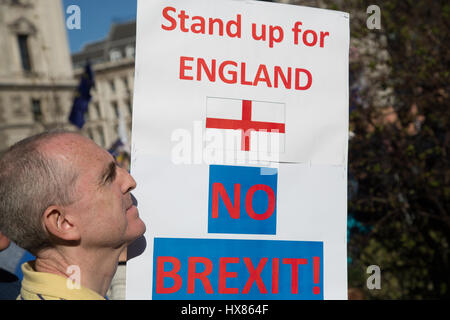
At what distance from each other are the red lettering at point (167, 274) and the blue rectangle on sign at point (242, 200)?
0.51ft

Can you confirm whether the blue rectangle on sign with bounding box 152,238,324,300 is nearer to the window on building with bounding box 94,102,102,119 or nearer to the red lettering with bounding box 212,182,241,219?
the red lettering with bounding box 212,182,241,219

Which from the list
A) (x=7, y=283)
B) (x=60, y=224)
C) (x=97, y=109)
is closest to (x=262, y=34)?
(x=60, y=224)

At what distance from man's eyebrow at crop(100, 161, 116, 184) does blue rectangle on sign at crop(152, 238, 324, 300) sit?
27cm

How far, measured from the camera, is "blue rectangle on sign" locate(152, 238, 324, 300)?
70.8 inches

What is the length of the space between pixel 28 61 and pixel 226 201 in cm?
3735

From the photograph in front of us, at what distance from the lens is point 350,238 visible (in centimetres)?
489

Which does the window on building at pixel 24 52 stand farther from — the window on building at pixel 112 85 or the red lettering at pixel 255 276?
the red lettering at pixel 255 276

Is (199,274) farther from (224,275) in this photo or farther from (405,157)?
(405,157)

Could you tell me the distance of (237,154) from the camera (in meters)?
1.88

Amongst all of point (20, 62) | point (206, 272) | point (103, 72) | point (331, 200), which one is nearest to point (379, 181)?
point (331, 200)

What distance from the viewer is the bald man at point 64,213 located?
153 centimetres

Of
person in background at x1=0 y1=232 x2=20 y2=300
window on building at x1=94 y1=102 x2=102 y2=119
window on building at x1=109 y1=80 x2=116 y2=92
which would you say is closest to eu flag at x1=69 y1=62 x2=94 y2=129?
person in background at x1=0 y1=232 x2=20 y2=300

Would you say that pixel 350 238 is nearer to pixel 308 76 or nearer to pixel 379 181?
pixel 379 181

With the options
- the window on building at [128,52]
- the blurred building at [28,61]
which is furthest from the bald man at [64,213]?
the window on building at [128,52]
